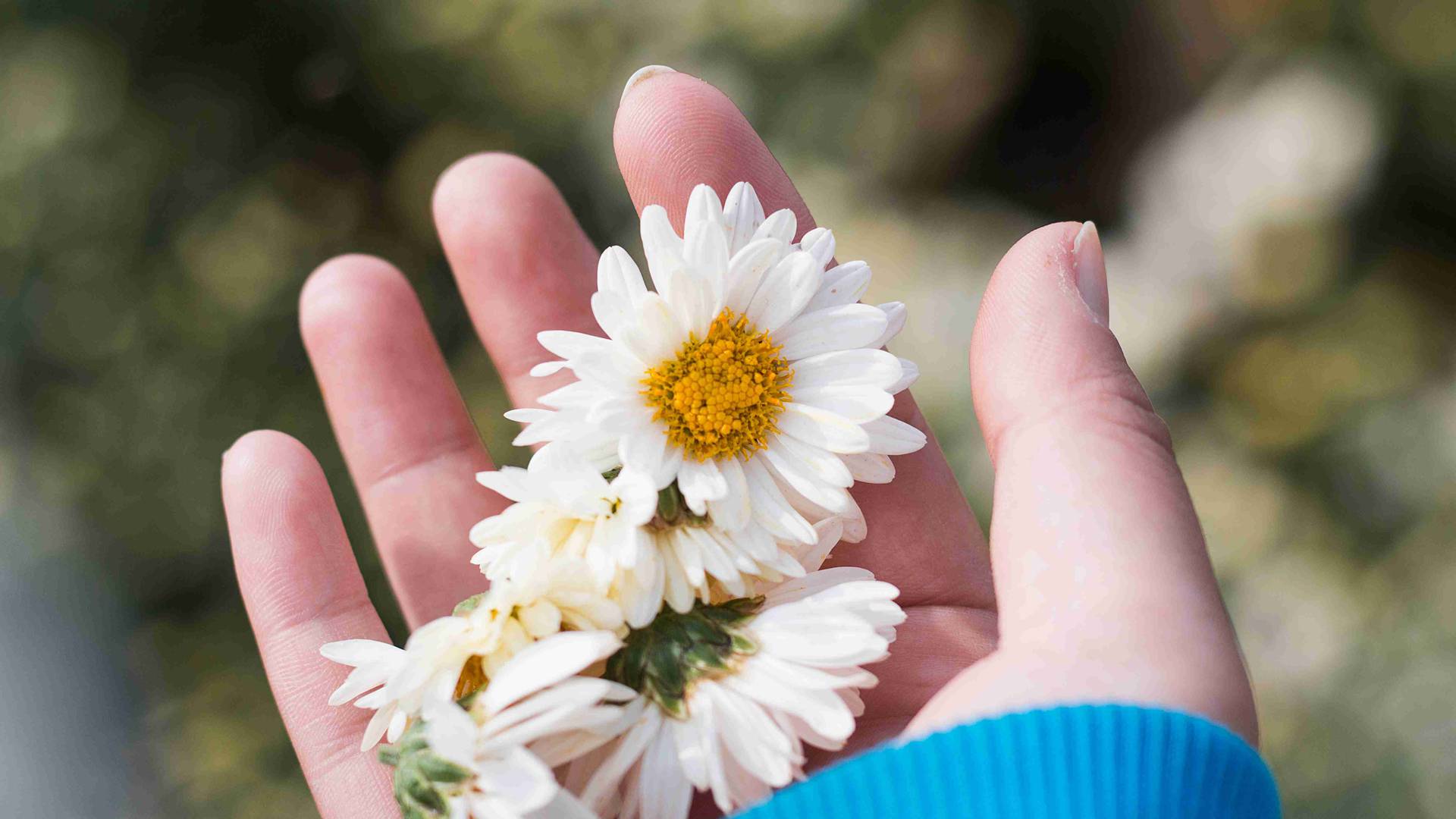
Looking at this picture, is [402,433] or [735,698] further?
[402,433]

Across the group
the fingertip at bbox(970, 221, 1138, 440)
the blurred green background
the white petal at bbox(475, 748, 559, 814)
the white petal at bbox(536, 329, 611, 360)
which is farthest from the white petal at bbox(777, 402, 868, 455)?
the blurred green background

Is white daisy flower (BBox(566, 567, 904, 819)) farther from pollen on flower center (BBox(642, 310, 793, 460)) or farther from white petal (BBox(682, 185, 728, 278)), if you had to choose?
white petal (BBox(682, 185, 728, 278))

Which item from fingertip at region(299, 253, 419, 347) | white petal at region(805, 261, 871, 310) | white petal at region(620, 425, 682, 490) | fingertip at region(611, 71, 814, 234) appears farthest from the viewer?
fingertip at region(299, 253, 419, 347)

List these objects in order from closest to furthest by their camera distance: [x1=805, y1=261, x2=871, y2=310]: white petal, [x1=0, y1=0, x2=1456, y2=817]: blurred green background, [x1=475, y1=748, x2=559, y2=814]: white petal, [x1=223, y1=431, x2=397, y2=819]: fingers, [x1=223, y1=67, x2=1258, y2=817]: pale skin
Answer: [x1=475, y1=748, x2=559, y2=814]: white petal → [x1=223, y1=67, x2=1258, y2=817]: pale skin → [x1=805, y1=261, x2=871, y2=310]: white petal → [x1=223, y1=431, x2=397, y2=819]: fingers → [x1=0, y1=0, x2=1456, y2=817]: blurred green background

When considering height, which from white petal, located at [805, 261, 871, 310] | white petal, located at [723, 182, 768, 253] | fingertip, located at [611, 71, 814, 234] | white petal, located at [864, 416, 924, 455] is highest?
fingertip, located at [611, 71, 814, 234]

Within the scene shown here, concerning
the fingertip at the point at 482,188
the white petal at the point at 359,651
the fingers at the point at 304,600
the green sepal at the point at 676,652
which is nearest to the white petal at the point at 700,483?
the green sepal at the point at 676,652

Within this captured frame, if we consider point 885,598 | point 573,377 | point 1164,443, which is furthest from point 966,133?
point 885,598

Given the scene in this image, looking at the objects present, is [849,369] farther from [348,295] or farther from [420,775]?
[348,295]

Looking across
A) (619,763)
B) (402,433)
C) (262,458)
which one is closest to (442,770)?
(619,763)
